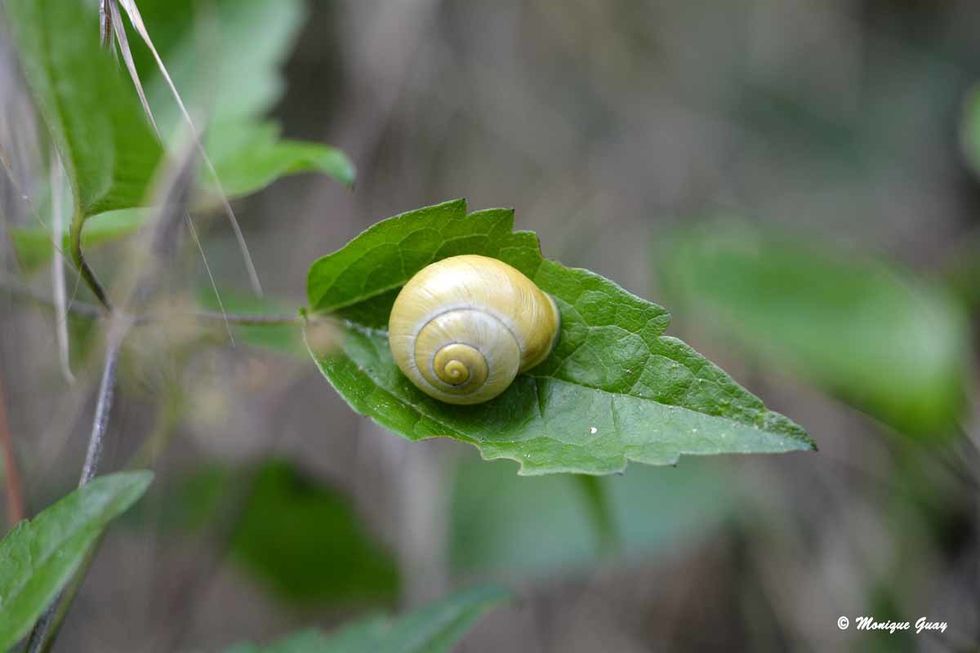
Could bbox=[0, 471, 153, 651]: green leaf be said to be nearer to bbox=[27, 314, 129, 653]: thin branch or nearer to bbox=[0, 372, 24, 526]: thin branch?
bbox=[27, 314, 129, 653]: thin branch

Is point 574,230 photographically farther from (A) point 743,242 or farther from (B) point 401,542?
(B) point 401,542

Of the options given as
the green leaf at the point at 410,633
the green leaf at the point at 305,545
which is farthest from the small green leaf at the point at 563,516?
the green leaf at the point at 410,633

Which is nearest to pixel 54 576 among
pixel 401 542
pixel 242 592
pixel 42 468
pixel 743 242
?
pixel 42 468

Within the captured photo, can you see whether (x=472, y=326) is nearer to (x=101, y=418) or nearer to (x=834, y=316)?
(x=101, y=418)

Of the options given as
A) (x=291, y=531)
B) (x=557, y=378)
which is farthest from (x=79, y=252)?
(x=291, y=531)

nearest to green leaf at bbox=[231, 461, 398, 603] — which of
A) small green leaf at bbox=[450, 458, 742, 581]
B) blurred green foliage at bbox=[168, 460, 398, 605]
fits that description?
blurred green foliage at bbox=[168, 460, 398, 605]
